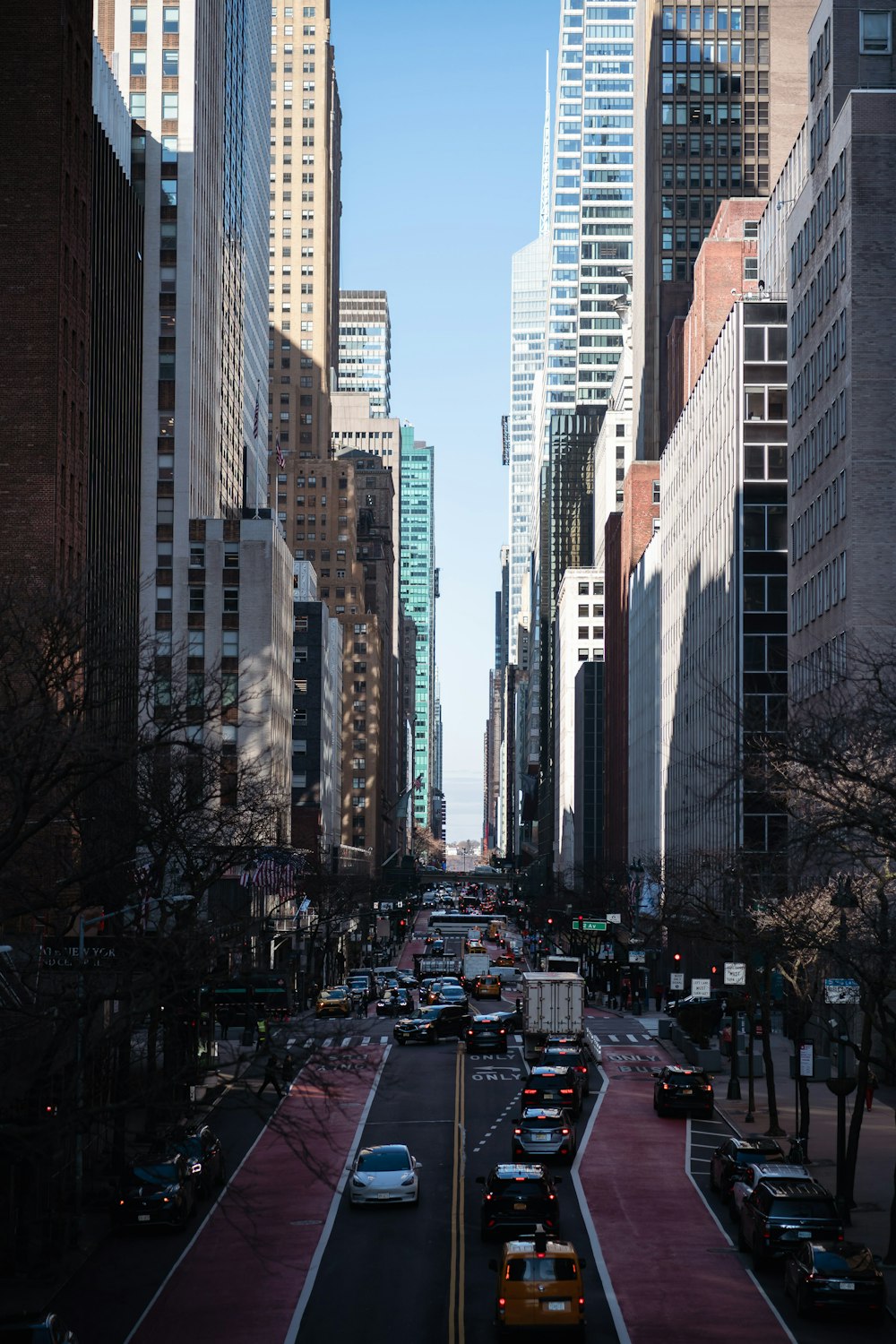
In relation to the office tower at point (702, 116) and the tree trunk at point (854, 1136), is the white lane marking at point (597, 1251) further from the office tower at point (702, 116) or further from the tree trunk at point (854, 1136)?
the office tower at point (702, 116)

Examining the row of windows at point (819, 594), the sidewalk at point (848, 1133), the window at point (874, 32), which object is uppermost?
the window at point (874, 32)

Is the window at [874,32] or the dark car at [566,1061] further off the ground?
the window at [874,32]

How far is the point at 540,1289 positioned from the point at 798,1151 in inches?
699

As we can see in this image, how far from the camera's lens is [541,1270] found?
28.8 meters

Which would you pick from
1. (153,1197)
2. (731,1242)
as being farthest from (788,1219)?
(153,1197)

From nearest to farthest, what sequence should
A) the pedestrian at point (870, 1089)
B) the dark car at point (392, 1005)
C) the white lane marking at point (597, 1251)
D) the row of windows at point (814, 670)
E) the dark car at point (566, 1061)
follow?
1. the white lane marking at point (597, 1251)
2. the pedestrian at point (870, 1089)
3. the dark car at point (566, 1061)
4. the row of windows at point (814, 670)
5. the dark car at point (392, 1005)

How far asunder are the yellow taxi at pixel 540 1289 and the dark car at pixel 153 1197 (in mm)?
10548

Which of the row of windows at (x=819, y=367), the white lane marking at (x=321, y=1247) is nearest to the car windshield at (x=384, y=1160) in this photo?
the white lane marking at (x=321, y=1247)

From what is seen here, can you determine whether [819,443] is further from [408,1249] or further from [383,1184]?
[408,1249]

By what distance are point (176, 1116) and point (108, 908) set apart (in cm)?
3159

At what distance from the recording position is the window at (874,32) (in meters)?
77.1

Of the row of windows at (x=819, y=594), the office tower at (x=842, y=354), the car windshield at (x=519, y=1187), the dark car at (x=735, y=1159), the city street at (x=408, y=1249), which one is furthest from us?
the row of windows at (x=819, y=594)

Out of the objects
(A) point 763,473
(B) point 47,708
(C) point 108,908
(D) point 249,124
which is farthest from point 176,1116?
(D) point 249,124

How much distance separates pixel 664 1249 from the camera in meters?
36.2
